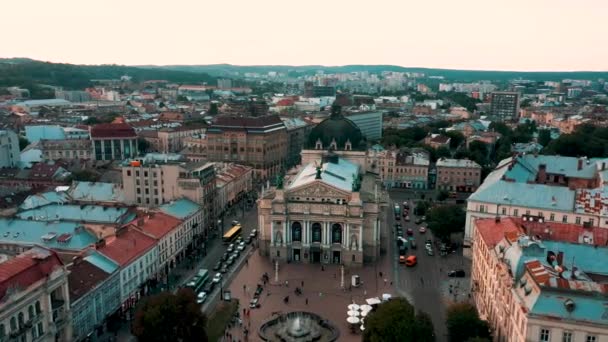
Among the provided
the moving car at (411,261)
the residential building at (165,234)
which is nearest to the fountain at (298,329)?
the residential building at (165,234)

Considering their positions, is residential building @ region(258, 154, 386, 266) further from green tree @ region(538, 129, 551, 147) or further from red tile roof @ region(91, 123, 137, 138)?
green tree @ region(538, 129, 551, 147)

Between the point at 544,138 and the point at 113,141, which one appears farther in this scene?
the point at 544,138

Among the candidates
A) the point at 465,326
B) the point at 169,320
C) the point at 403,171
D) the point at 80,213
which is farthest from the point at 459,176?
the point at 169,320

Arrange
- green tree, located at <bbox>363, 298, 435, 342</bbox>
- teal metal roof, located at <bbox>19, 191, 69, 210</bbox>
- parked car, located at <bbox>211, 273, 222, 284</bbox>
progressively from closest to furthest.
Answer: green tree, located at <bbox>363, 298, 435, 342</bbox> < parked car, located at <bbox>211, 273, 222, 284</bbox> < teal metal roof, located at <bbox>19, 191, 69, 210</bbox>

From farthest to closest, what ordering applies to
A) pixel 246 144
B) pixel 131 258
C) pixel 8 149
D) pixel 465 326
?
pixel 246 144 < pixel 8 149 < pixel 131 258 < pixel 465 326

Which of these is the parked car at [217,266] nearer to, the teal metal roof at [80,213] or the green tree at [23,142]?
the teal metal roof at [80,213]

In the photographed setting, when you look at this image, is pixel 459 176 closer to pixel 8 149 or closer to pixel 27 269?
pixel 27 269

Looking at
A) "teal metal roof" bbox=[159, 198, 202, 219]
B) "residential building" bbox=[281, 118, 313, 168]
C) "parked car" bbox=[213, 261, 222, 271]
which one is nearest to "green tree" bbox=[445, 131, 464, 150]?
"residential building" bbox=[281, 118, 313, 168]
